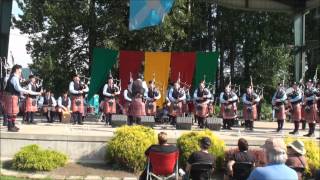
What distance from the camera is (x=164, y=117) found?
70.4 ft

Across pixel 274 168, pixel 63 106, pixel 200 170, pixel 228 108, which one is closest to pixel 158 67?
pixel 63 106

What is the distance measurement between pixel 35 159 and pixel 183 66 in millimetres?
14574

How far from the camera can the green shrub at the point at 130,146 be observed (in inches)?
479

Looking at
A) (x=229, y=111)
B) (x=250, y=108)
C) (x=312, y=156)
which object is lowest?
(x=312, y=156)

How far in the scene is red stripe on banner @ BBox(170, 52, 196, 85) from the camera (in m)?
25.6

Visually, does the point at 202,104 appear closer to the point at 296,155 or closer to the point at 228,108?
the point at 228,108

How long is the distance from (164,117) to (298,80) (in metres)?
5.48

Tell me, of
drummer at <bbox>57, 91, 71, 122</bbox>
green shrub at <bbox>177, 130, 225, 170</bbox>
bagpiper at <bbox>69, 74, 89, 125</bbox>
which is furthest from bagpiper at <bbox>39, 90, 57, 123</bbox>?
green shrub at <bbox>177, 130, 225, 170</bbox>

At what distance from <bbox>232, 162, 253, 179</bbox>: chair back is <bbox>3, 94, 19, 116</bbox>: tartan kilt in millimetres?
6958

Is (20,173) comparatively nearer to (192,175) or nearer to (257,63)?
(192,175)

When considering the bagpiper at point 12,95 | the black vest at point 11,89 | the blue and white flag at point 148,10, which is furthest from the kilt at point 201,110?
the black vest at point 11,89

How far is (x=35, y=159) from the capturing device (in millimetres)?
11789

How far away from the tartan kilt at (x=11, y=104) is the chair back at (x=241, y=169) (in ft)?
22.8

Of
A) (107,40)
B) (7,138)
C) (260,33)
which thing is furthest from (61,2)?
(7,138)
